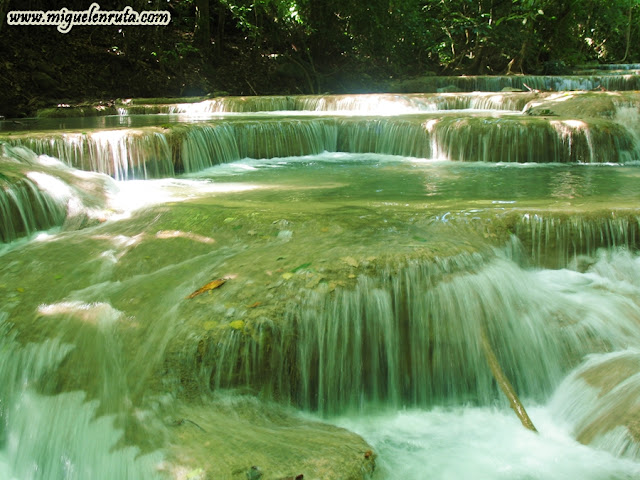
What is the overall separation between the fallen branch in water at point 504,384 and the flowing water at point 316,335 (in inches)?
1.9

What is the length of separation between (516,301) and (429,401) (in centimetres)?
95

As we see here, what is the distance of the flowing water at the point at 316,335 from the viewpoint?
3049 millimetres

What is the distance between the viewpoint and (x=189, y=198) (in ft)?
21.1

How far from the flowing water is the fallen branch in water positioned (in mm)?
47

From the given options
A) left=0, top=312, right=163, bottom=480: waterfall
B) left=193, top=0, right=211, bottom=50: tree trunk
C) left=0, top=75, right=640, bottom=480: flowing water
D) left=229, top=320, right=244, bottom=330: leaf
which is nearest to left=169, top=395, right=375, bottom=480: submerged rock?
left=0, top=75, right=640, bottom=480: flowing water

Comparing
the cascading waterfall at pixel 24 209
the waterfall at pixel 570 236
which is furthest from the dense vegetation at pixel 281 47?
the waterfall at pixel 570 236

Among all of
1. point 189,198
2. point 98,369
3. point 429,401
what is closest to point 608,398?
point 429,401

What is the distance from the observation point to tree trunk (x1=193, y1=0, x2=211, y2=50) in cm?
1898

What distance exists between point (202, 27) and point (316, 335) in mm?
18070

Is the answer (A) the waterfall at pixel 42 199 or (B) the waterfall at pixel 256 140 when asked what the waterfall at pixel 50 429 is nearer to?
(A) the waterfall at pixel 42 199

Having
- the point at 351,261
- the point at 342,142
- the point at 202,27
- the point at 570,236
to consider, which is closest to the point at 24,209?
the point at 351,261

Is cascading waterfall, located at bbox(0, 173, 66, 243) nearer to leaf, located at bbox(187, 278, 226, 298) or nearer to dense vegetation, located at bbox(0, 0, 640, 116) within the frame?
leaf, located at bbox(187, 278, 226, 298)

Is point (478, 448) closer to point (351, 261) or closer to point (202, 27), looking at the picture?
point (351, 261)

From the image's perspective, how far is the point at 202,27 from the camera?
1944cm
